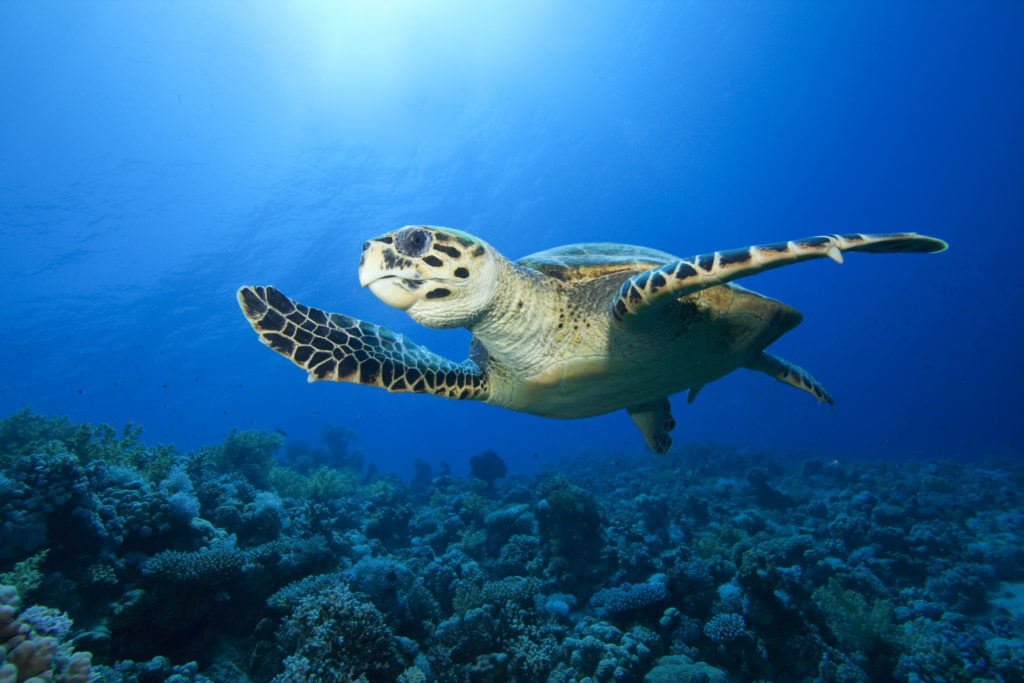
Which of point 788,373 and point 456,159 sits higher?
point 456,159

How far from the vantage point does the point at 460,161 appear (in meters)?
37.6

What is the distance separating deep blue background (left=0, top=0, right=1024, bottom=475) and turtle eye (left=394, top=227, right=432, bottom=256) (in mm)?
30247

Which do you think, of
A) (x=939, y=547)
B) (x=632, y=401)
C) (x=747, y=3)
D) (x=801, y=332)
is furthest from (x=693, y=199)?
(x=632, y=401)

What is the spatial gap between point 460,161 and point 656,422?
37553mm

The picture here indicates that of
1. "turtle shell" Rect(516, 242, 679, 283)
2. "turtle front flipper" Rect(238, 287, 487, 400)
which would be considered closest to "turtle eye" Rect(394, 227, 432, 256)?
"turtle front flipper" Rect(238, 287, 487, 400)

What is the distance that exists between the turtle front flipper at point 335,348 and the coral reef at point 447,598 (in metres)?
1.72

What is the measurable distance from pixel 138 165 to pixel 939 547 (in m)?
41.2

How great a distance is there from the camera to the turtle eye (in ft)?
7.70

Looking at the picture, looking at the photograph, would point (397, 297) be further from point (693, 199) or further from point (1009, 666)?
point (693, 199)

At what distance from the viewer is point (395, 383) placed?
3.07 m

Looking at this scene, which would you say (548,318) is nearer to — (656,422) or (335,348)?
(335,348)

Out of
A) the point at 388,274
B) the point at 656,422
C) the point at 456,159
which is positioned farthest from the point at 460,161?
the point at 388,274

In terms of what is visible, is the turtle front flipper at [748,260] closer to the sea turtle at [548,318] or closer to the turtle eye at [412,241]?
→ the sea turtle at [548,318]

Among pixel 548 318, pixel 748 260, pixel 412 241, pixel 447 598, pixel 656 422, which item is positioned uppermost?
pixel 412 241
